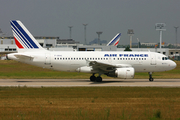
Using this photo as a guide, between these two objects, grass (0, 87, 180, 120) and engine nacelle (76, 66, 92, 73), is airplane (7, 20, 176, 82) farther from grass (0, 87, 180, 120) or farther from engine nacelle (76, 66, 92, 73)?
grass (0, 87, 180, 120)

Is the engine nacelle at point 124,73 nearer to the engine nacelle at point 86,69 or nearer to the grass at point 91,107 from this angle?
the engine nacelle at point 86,69

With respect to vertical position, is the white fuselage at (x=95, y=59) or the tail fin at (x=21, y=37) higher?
the tail fin at (x=21, y=37)

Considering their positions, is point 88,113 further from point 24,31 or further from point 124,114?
point 24,31

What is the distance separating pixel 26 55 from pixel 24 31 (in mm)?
3355

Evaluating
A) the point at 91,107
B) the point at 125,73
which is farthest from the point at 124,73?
the point at 91,107

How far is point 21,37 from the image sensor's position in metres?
32.8

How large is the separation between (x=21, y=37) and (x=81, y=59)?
26.0 ft

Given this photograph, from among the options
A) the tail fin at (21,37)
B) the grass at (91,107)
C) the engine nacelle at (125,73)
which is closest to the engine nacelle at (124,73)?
the engine nacelle at (125,73)

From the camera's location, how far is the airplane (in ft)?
105

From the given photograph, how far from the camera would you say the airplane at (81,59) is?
105 feet

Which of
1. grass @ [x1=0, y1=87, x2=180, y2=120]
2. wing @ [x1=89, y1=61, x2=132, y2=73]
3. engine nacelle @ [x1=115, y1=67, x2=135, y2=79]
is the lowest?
grass @ [x1=0, y1=87, x2=180, y2=120]

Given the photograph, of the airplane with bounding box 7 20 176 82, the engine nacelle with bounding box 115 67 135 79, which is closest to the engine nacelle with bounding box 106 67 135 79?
the engine nacelle with bounding box 115 67 135 79

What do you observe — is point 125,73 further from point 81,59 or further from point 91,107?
point 91,107

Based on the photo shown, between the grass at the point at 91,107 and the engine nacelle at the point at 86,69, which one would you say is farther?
the engine nacelle at the point at 86,69
